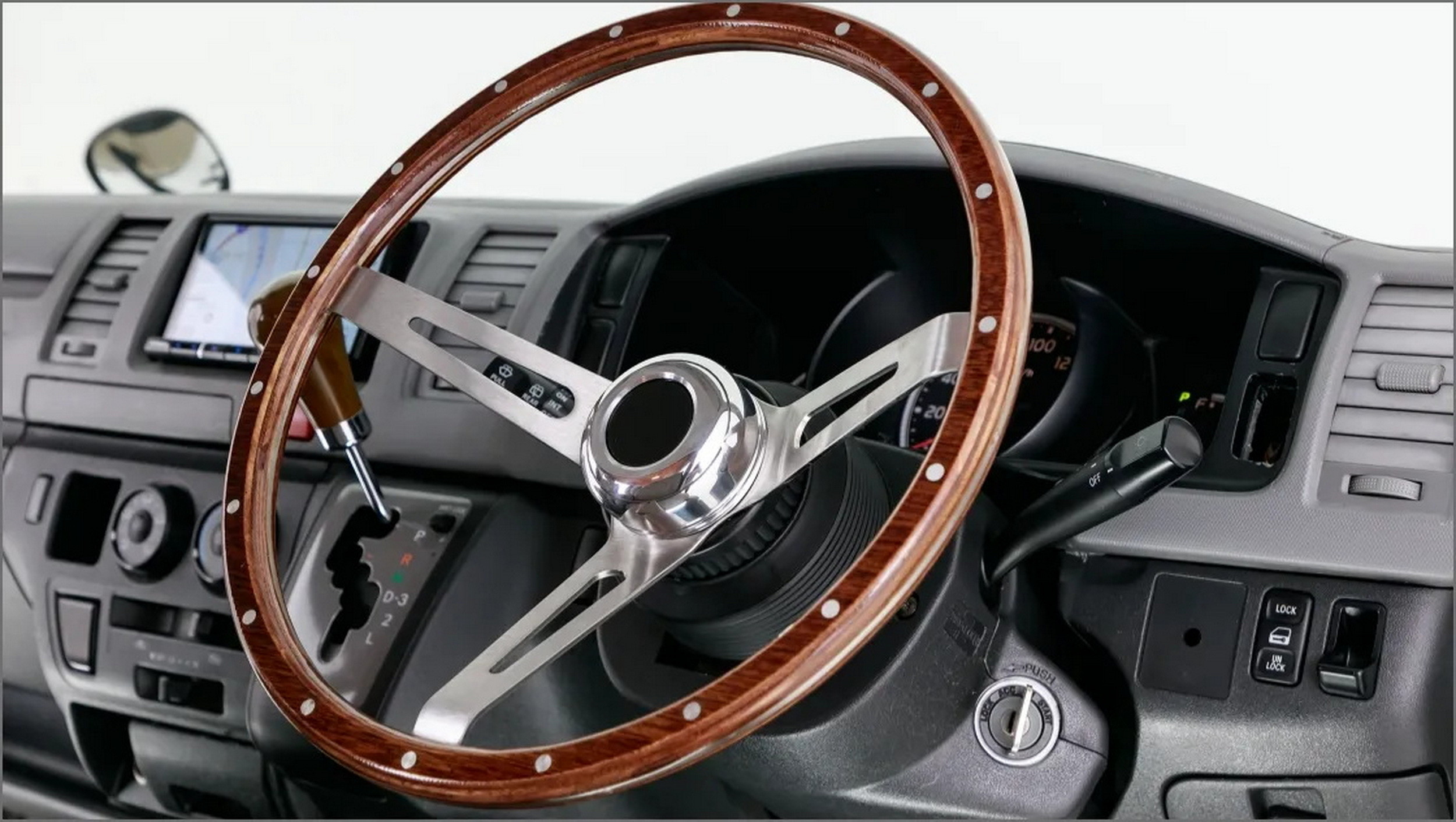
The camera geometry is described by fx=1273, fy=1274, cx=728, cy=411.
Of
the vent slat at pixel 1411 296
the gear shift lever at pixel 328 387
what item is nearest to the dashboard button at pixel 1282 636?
the vent slat at pixel 1411 296

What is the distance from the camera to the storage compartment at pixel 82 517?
1.45 metres

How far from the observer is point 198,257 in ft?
4.92

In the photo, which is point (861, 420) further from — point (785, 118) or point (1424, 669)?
point (785, 118)

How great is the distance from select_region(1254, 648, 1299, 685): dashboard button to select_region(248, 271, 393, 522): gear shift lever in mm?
717

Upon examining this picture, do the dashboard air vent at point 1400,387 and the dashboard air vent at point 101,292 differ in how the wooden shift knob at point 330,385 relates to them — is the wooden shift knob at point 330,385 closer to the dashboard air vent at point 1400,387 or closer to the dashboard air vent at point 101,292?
the dashboard air vent at point 101,292

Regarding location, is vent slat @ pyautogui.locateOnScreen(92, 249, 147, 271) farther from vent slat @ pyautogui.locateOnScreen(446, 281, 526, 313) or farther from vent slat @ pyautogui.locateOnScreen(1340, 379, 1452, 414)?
vent slat @ pyautogui.locateOnScreen(1340, 379, 1452, 414)

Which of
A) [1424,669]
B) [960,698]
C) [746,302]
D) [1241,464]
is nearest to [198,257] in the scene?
[746,302]

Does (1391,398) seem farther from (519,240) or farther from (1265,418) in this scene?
(519,240)

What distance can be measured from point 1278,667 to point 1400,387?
0.72ft

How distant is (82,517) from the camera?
4.83 feet

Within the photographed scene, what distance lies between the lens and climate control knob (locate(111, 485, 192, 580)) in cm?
134

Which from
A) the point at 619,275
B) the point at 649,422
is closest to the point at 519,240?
the point at 619,275

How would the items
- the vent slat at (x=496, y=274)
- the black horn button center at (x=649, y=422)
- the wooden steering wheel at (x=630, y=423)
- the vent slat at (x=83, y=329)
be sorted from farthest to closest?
1. the vent slat at (x=83, y=329)
2. the vent slat at (x=496, y=274)
3. the black horn button center at (x=649, y=422)
4. the wooden steering wheel at (x=630, y=423)

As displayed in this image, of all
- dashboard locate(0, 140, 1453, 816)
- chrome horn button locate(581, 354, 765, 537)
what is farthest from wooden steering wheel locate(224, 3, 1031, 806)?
dashboard locate(0, 140, 1453, 816)
